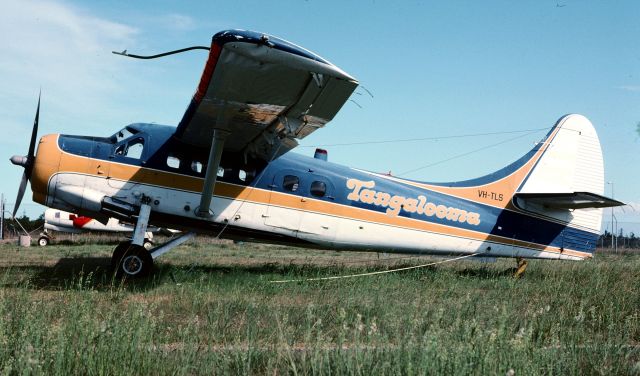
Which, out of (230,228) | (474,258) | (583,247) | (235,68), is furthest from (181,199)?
(583,247)

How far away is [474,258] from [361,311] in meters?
7.59

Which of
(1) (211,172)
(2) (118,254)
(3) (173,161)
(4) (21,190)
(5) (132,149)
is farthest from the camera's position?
(4) (21,190)

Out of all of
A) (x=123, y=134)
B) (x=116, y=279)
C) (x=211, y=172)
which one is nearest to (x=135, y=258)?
(x=116, y=279)

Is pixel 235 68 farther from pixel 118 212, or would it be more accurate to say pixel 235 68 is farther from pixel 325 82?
pixel 118 212

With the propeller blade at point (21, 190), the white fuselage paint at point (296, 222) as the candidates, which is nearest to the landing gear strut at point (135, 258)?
the white fuselage paint at point (296, 222)

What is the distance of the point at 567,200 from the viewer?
12641 millimetres

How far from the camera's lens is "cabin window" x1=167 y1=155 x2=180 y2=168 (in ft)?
34.9

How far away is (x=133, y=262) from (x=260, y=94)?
399cm

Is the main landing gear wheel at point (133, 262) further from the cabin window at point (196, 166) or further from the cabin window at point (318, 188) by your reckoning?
the cabin window at point (318, 188)

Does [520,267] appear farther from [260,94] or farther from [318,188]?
[260,94]

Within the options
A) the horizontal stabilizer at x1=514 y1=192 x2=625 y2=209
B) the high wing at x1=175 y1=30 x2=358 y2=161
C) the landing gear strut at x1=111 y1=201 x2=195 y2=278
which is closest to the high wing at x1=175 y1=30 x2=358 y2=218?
the high wing at x1=175 y1=30 x2=358 y2=161

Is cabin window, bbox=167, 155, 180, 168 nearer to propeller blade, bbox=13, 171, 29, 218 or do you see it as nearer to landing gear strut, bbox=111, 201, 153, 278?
landing gear strut, bbox=111, 201, 153, 278

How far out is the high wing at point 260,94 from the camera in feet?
23.6

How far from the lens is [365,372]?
314 centimetres
